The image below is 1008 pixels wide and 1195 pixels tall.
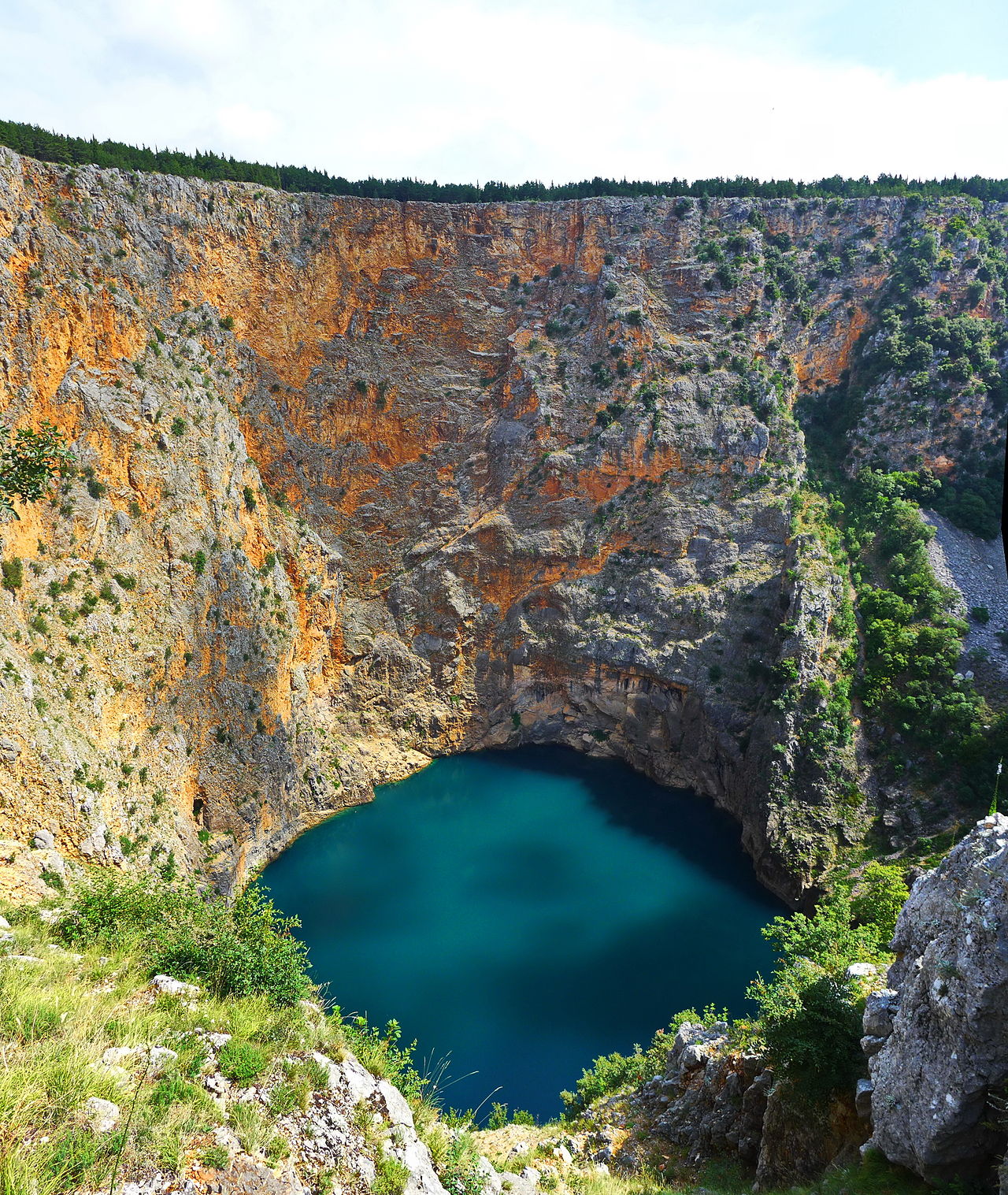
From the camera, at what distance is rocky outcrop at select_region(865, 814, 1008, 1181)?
887 cm

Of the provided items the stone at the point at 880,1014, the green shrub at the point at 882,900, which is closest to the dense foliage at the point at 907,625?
the green shrub at the point at 882,900

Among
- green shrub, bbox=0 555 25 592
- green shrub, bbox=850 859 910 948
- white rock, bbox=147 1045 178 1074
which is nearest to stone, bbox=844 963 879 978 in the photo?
green shrub, bbox=850 859 910 948

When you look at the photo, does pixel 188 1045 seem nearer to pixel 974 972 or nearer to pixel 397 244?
pixel 974 972

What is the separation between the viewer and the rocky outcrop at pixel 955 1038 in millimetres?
8867

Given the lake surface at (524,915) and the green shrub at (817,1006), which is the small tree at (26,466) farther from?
the lake surface at (524,915)

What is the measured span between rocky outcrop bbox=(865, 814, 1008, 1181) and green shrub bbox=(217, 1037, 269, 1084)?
8423 mm

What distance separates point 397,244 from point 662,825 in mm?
34367

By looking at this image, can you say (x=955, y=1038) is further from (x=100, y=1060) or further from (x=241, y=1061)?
(x=100, y=1060)

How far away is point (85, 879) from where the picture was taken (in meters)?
15.5

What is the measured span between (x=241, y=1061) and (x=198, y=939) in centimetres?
282

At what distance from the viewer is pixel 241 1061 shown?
304 inches

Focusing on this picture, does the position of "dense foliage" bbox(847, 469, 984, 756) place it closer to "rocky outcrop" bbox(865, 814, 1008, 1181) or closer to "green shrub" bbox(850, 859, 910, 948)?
"green shrub" bbox(850, 859, 910, 948)

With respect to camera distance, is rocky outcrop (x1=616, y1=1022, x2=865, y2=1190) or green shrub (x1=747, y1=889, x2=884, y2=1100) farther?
green shrub (x1=747, y1=889, x2=884, y2=1100)

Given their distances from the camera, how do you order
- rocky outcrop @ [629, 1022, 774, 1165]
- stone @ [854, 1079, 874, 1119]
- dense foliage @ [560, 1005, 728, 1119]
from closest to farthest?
stone @ [854, 1079, 874, 1119], rocky outcrop @ [629, 1022, 774, 1165], dense foliage @ [560, 1005, 728, 1119]
